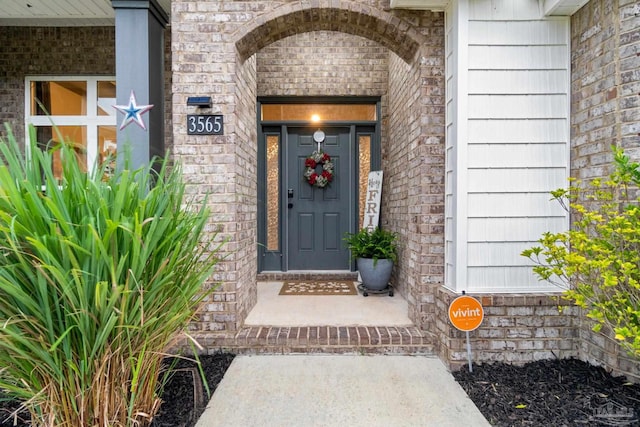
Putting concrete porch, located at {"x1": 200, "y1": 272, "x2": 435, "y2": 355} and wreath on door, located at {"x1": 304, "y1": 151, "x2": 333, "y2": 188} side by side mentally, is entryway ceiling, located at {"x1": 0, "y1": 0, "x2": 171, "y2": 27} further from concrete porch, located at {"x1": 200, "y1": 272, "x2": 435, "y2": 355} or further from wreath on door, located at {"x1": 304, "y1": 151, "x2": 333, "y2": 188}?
concrete porch, located at {"x1": 200, "y1": 272, "x2": 435, "y2": 355}

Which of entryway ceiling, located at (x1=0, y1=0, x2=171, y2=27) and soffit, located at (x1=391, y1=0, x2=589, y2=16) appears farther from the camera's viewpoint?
entryway ceiling, located at (x1=0, y1=0, x2=171, y2=27)

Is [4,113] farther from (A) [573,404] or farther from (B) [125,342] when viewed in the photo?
(A) [573,404]

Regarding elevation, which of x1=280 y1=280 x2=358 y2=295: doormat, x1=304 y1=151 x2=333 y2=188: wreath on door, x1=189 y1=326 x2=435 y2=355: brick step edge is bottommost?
x1=189 y1=326 x2=435 y2=355: brick step edge

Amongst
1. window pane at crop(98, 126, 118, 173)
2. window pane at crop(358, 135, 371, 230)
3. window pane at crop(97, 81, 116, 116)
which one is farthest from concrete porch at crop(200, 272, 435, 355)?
window pane at crop(97, 81, 116, 116)

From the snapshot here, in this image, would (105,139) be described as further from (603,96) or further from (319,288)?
(603,96)

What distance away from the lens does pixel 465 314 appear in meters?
1.94

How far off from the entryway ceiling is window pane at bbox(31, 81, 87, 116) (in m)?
0.58

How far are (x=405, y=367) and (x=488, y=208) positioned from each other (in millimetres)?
1076

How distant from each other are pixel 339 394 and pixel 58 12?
155 inches

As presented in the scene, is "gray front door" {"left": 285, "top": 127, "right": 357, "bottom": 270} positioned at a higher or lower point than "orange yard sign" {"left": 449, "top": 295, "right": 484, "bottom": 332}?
higher

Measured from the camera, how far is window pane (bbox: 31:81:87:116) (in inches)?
145

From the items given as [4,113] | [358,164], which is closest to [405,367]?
[358,164]

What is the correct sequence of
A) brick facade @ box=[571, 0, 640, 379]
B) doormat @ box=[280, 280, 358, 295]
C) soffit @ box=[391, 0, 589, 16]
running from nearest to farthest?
brick facade @ box=[571, 0, 640, 379], soffit @ box=[391, 0, 589, 16], doormat @ box=[280, 280, 358, 295]

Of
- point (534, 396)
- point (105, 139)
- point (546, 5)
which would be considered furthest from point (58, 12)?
point (534, 396)
